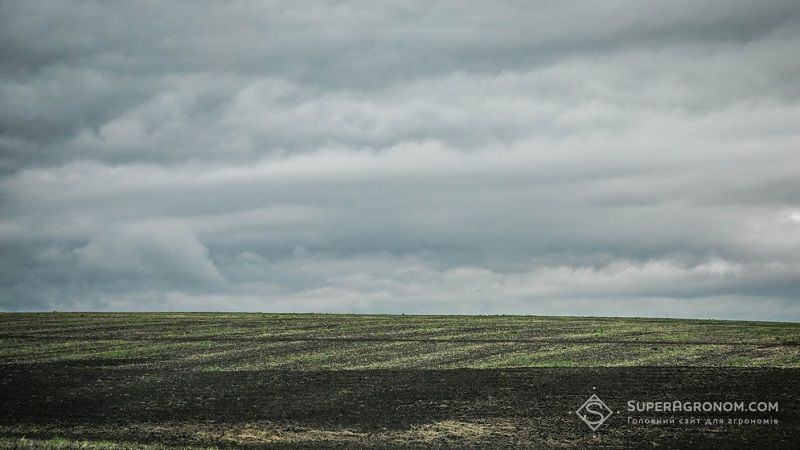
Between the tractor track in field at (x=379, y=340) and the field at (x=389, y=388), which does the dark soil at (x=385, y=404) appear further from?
the tractor track in field at (x=379, y=340)

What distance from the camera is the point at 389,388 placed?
39188mm

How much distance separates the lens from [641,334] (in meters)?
71.2

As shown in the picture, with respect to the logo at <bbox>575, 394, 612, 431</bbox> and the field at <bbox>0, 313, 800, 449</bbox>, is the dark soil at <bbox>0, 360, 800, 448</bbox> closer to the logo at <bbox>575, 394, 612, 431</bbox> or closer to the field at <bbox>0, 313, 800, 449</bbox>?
the field at <bbox>0, 313, 800, 449</bbox>

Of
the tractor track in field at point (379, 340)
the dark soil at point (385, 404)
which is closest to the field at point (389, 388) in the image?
the dark soil at point (385, 404)

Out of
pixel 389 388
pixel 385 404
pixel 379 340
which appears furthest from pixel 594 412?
pixel 379 340

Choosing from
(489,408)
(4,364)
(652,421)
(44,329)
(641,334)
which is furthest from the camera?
(44,329)

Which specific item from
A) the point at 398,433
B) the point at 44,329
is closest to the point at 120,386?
the point at 398,433

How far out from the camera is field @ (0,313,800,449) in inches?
1127

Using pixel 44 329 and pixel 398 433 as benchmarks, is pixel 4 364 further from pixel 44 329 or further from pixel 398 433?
pixel 398 433

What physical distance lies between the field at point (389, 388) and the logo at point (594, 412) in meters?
0.40

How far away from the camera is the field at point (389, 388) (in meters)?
28.6

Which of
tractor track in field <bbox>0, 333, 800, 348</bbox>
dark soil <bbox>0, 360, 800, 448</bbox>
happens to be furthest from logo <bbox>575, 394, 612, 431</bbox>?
tractor track in field <bbox>0, 333, 800, 348</bbox>

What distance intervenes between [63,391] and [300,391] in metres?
12.7

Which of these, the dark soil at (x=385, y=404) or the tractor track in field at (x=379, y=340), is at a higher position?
the tractor track in field at (x=379, y=340)
